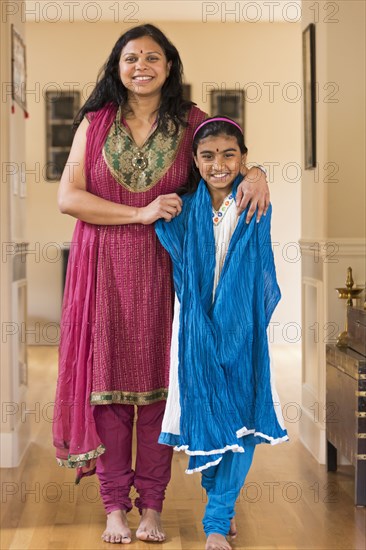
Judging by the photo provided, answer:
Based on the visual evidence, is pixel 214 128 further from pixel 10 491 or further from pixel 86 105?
pixel 10 491

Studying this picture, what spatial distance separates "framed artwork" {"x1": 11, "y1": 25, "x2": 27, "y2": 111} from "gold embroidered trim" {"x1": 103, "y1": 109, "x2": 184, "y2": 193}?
1153mm

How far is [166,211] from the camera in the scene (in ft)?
9.11

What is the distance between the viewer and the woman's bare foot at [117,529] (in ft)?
9.50

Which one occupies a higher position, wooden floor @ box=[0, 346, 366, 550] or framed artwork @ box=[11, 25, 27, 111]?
framed artwork @ box=[11, 25, 27, 111]

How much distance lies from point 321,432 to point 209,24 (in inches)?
227

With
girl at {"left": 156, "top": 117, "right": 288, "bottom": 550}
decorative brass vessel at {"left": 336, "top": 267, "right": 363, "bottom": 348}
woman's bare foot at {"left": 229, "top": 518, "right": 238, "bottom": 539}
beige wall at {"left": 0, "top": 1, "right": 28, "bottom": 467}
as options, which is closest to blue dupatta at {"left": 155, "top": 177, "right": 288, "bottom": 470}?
girl at {"left": 156, "top": 117, "right": 288, "bottom": 550}

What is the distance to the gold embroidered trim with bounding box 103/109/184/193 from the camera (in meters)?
2.92

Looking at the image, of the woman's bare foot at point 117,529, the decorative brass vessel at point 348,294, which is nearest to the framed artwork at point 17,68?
the decorative brass vessel at point 348,294

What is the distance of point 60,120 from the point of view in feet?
28.7

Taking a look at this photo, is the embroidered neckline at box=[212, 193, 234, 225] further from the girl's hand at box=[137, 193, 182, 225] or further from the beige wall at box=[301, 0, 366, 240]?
the beige wall at box=[301, 0, 366, 240]

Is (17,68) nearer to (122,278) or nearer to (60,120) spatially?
(122,278)

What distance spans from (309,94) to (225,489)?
2.06 metres

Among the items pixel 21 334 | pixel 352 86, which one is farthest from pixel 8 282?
pixel 352 86

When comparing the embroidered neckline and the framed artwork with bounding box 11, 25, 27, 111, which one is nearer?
the embroidered neckline
